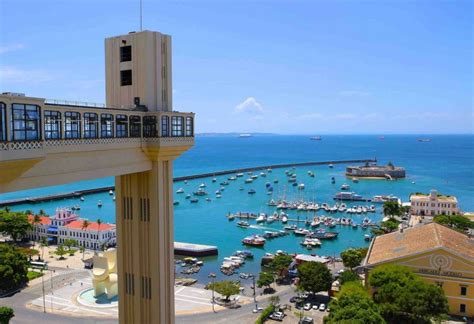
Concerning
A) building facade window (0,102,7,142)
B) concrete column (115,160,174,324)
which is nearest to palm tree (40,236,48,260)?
concrete column (115,160,174,324)

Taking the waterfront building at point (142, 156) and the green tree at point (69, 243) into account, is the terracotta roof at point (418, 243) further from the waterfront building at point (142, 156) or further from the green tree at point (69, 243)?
the green tree at point (69, 243)

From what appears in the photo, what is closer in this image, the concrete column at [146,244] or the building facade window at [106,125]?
the building facade window at [106,125]

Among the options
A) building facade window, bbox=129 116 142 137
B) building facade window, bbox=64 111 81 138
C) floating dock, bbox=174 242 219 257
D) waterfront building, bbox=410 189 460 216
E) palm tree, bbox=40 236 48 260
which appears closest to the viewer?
building facade window, bbox=64 111 81 138

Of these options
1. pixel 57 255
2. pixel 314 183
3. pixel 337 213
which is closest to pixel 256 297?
pixel 57 255

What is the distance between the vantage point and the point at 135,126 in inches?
573

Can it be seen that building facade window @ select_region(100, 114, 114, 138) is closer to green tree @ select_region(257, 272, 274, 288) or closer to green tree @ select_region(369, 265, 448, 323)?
green tree @ select_region(369, 265, 448, 323)

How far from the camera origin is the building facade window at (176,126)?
15844 mm

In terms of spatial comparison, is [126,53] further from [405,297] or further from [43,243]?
[43,243]

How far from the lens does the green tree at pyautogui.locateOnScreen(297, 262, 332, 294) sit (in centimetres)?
3578

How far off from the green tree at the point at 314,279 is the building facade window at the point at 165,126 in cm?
2540

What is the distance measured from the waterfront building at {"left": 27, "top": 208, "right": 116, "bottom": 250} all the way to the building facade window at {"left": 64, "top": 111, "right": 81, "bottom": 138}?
154 feet

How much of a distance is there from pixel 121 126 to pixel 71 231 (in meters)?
49.1

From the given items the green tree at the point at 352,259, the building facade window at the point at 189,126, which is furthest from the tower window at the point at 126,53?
the green tree at the point at 352,259

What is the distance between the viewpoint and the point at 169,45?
632 inches
